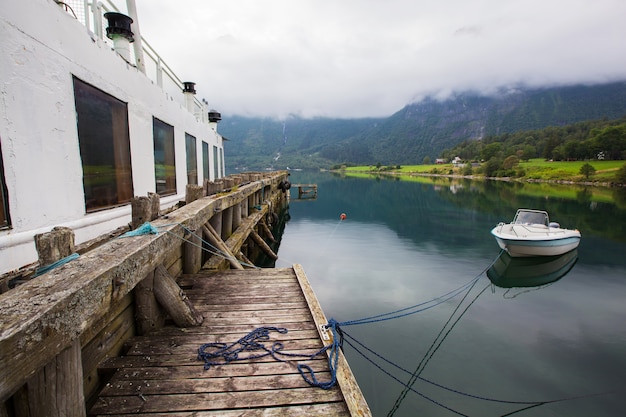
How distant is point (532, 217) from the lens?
16.1 metres

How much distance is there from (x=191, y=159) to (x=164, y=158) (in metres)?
3.34

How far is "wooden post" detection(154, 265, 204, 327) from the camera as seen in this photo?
14.1ft

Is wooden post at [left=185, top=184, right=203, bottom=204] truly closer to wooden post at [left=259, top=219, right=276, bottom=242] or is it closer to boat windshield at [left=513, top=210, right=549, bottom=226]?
wooden post at [left=259, top=219, right=276, bottom=242]

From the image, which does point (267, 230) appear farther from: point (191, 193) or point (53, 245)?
point (53, 245)

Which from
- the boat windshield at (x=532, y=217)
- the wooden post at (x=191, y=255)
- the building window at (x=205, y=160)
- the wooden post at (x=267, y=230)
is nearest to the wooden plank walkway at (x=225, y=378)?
the wooden post at (x=191, y=255)

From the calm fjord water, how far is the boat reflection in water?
3.6 inches

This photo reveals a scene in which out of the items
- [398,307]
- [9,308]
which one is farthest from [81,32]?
[398,307]

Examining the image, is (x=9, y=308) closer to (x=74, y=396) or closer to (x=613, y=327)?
(x=74, y=396)

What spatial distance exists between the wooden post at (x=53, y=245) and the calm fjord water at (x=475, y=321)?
594 cm

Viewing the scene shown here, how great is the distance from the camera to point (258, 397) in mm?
3182

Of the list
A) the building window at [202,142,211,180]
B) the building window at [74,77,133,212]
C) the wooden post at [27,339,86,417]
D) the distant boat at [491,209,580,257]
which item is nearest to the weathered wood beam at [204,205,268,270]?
the building window at [74,77,133,212]

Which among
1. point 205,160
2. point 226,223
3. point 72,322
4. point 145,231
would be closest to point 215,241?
point 226,223

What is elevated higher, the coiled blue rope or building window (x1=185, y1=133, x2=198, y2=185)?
building window (x1=185, y1=133, x2=198, y2=185)

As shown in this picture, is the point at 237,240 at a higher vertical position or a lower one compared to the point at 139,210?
lower
